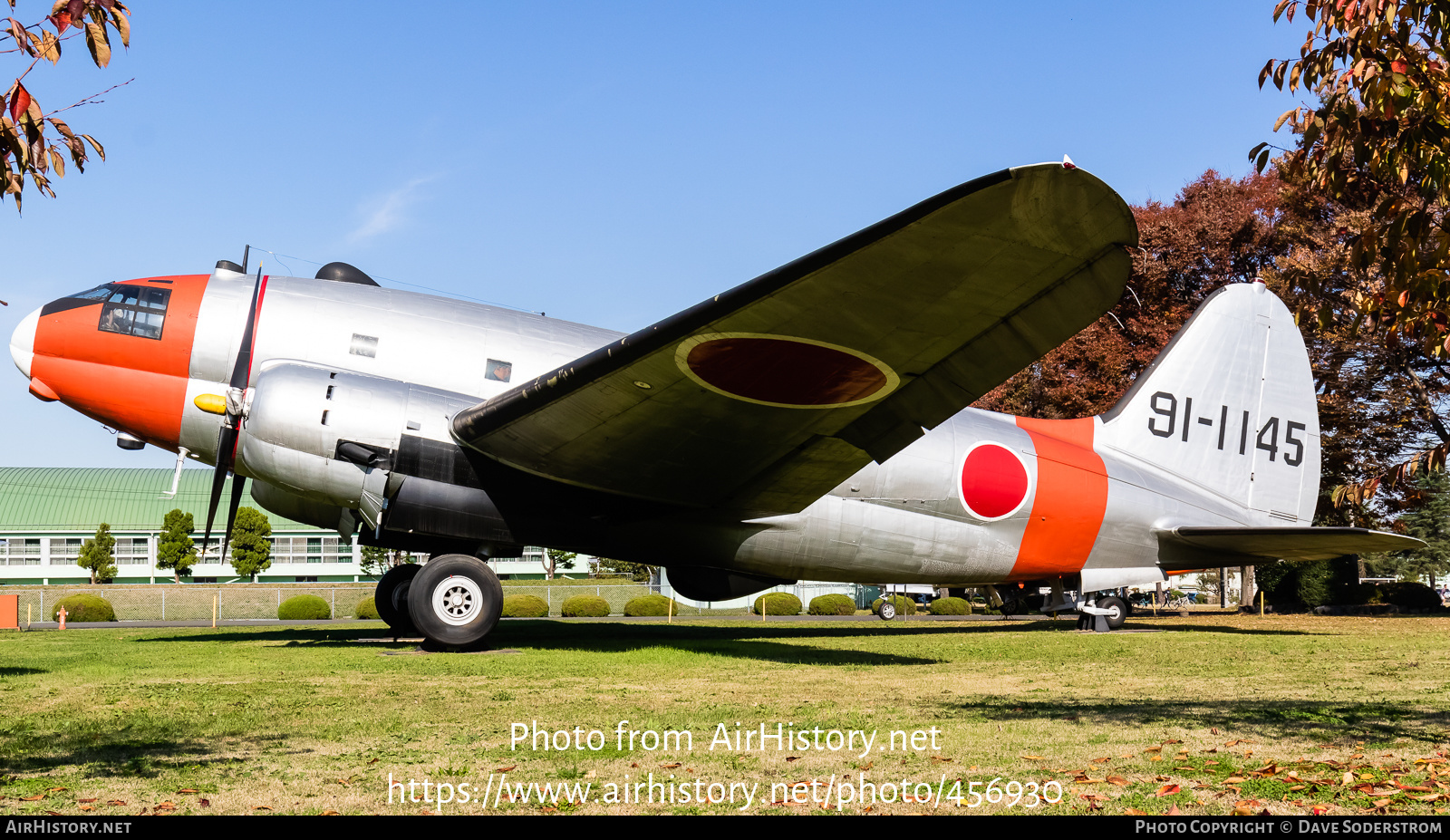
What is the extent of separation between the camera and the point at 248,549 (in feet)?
213

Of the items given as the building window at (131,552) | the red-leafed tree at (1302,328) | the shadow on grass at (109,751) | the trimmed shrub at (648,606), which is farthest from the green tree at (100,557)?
the shadow on grass at (109,751)

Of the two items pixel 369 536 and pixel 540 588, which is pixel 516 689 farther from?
pixel 540 588

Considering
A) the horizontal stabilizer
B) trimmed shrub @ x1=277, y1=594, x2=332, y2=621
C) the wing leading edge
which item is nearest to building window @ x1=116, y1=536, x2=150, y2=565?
trimmed shrub @ x1=277, y1=594, x2=332, y2=621

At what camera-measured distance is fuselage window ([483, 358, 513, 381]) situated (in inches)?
570

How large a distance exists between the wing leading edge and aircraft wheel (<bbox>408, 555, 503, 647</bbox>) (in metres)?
1.60

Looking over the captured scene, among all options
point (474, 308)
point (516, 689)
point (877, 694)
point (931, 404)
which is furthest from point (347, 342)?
point (877, 694)

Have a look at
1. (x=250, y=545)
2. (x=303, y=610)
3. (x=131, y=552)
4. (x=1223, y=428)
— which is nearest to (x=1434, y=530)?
(x=1223, y=428)

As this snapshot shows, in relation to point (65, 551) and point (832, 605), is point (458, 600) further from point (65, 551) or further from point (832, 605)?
point (65, 551)

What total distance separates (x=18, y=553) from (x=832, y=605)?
63.9m

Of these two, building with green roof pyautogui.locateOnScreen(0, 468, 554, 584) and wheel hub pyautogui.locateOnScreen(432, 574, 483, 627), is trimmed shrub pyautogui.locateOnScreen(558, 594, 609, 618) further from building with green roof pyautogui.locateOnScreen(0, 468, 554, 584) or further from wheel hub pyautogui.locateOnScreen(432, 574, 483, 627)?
building with green roof pyautogui.locateOnScreen(0, 468, 554, 584)

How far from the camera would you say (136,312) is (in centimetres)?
1416

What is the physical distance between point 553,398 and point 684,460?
2.26 metres

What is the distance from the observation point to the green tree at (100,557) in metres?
63.8

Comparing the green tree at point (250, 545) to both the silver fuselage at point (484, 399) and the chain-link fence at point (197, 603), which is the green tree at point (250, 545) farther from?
Answer: the silver fuselage at point (484, 399)
